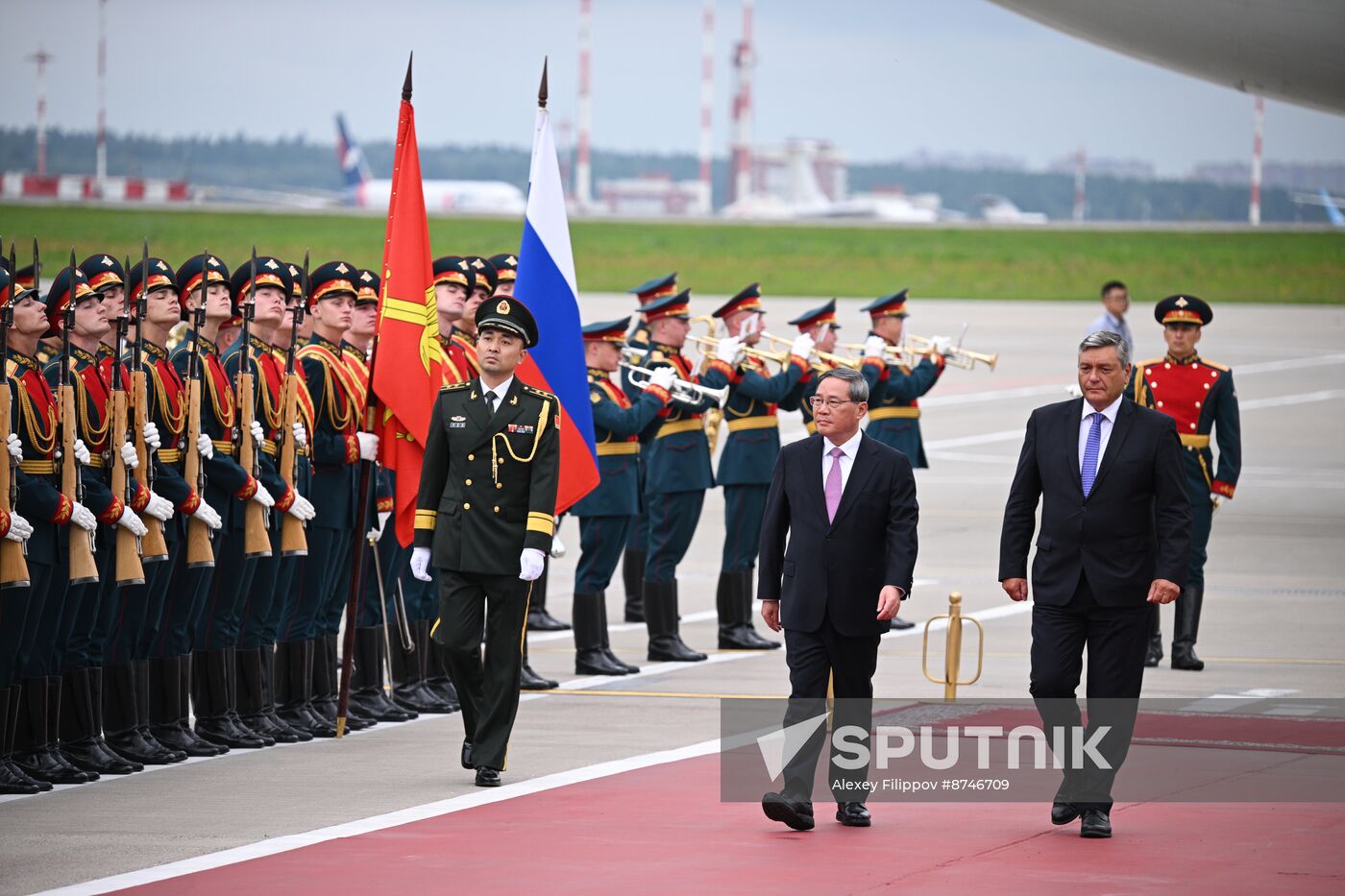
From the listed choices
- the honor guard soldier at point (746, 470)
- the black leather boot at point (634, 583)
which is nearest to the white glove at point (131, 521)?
the honor guard soldier at point (746, 470)

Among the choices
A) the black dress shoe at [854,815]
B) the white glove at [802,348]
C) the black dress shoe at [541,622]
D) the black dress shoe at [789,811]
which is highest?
the white glove at [802,348]

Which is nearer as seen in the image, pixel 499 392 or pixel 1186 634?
pixel 499 392

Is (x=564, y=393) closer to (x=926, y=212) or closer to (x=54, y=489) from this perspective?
(x=54, y=489)

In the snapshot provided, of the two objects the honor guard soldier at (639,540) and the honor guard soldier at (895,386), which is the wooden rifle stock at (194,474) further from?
the honor guard soldier at (895,386)

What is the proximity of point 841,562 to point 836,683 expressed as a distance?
0.46m

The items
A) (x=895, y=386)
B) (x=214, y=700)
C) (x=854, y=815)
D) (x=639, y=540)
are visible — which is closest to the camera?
(x=854, y=815)

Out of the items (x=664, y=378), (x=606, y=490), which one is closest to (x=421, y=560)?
(x=606, y=490)

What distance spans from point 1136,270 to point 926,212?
58.9 m

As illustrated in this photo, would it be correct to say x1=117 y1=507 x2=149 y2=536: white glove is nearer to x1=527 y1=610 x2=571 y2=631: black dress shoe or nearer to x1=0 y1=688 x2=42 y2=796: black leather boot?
x1=0 y1=688 x2=42 y2=796: black leather boot

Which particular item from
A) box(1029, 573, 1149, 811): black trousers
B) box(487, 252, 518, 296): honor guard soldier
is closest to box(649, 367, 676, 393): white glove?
box(487, 252, 518, 296): honor guard soldier

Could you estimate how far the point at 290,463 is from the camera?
9.91 m

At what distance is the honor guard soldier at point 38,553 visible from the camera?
849 cm

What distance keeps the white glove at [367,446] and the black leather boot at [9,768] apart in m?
2.14

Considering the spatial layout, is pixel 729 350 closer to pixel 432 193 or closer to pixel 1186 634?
pixel 1186 634
